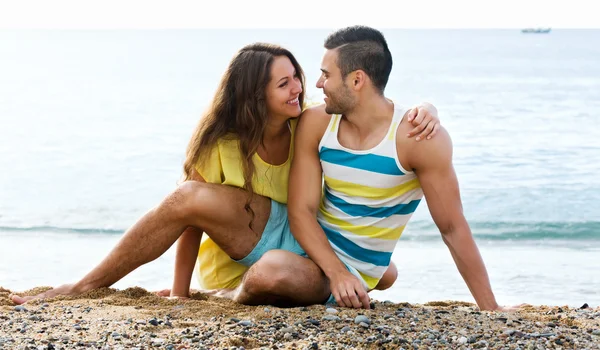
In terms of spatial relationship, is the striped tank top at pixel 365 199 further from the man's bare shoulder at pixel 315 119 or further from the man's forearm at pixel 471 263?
the man's forearm at pixel 471 263

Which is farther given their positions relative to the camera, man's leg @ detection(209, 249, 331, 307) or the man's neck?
the man's neck

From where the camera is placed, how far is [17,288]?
646 centimetres

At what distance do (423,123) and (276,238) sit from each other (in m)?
1.05

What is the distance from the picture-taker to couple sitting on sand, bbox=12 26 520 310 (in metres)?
4.06

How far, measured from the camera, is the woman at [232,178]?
418 cm

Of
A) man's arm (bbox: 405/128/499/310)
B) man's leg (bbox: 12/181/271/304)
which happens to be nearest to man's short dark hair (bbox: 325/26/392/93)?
man's arm (bbox: 405/128/499/310)

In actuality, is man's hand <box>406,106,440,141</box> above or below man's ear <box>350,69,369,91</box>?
below

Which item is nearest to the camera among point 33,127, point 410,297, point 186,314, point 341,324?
point 341,324

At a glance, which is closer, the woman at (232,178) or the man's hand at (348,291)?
the man's hand at (348,291)

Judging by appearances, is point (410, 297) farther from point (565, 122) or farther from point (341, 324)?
point (565, 122)

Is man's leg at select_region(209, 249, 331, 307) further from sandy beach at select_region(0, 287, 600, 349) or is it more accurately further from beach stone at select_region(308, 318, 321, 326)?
beach stone at select_region(308, 318, 321, 326)

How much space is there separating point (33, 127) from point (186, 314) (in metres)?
14.3

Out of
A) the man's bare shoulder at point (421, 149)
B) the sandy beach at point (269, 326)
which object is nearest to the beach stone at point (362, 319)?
the sandy beach at point (269, 326)

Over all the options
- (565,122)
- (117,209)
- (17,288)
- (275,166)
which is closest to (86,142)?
(117,209)
